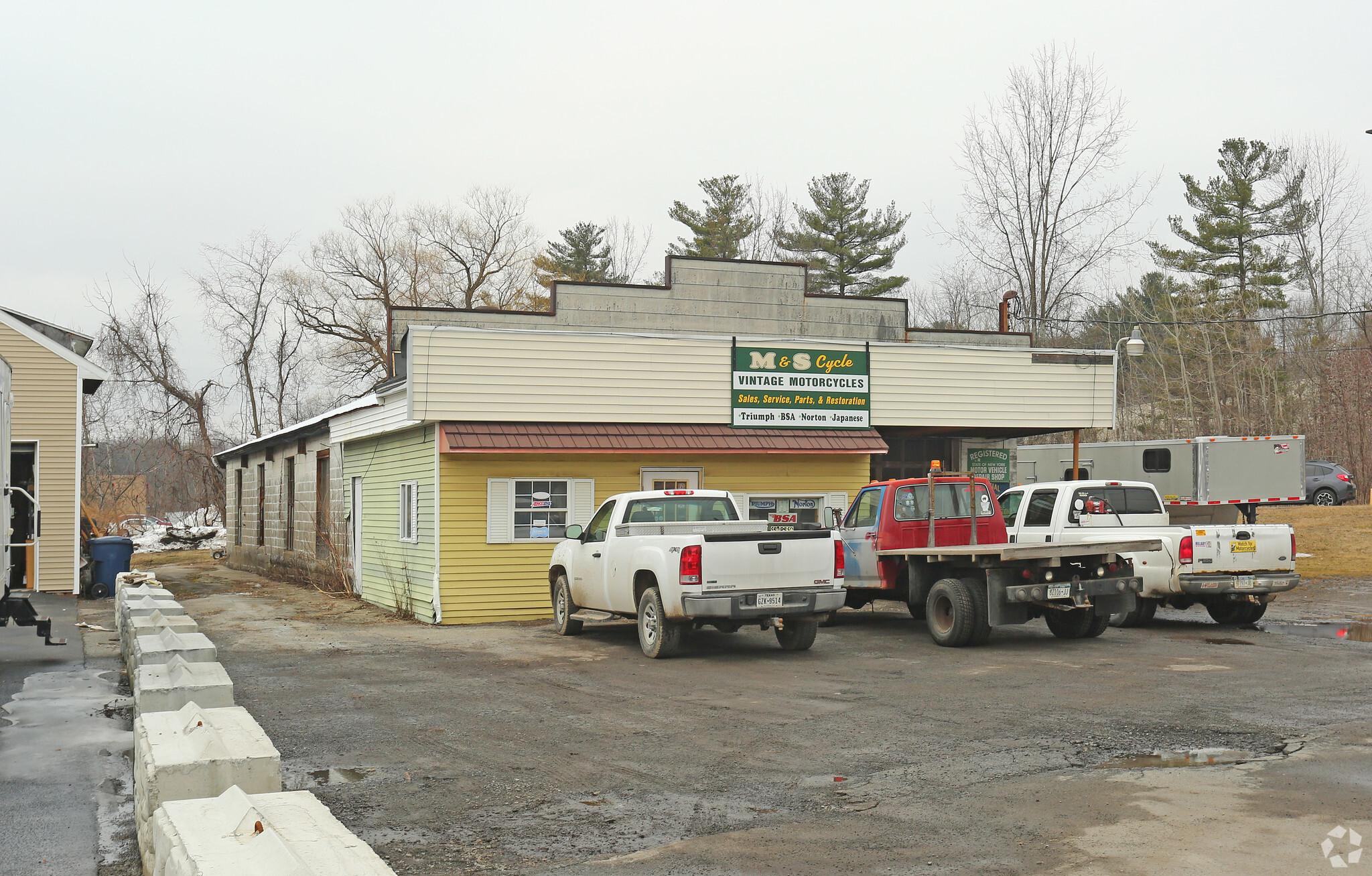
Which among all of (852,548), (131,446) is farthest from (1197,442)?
(131,446)

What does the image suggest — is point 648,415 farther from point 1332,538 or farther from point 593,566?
point 1332,538

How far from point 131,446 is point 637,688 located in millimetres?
55999

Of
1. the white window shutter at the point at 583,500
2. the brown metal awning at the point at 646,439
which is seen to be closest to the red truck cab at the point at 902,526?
the brown metal awning at the point at 646,439

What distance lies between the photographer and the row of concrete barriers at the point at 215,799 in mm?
3662

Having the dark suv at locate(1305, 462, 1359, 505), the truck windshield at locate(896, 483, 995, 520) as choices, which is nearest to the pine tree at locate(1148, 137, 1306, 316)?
the dark suv at locate(1305, 462, 1359, 505)

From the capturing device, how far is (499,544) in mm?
16984

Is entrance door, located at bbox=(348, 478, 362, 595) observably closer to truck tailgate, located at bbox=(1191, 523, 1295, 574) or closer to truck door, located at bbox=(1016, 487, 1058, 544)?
truck door, located at bbox=(1016, 487, 1058, 544)

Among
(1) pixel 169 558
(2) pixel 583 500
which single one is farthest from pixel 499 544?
(1) pixel 169 558

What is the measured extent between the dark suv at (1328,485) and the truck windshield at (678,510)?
2885cm

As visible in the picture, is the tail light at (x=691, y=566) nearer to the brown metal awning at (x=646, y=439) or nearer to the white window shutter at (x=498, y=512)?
the brown metal awning at (x=646, y=439)

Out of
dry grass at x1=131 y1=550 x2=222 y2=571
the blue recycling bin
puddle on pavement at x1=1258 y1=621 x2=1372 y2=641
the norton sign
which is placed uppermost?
the norton sign

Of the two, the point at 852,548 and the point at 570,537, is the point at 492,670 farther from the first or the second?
the point at 852,548

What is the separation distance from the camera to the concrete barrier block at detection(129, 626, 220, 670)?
8406mm

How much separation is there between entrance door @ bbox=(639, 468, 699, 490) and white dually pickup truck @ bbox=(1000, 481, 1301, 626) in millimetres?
4888
